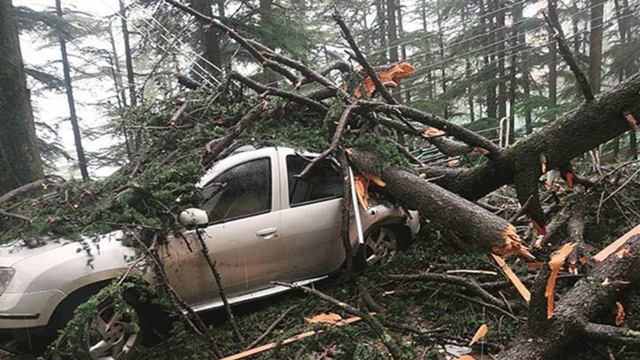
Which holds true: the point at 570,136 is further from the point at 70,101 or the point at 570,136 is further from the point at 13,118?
the point at 70,101

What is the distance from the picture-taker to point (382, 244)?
491 cm

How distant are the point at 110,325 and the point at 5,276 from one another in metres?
0.83

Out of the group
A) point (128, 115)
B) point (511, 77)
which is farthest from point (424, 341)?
point (511, 77)

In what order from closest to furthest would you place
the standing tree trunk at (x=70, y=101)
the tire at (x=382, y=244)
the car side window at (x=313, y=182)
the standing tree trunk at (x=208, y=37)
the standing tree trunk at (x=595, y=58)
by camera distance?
the car side window at (x=313, y=182)
the tire at (x=382, y=244)
the standing tree trunk at (x=208, y=37)
the standing tree trunk at (x=595, y=58)
the standing tree trunk at (x=70, y=101)

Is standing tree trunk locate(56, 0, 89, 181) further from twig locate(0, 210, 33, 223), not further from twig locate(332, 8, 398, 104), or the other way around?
twig locate(332, 8, 398, 104)

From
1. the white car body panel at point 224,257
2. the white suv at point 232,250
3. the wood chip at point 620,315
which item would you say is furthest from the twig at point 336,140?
the wood chip at point 620,315

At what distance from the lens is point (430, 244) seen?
16.3ft

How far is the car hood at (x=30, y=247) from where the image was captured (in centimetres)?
304

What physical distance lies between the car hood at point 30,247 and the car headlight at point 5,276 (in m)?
0.05

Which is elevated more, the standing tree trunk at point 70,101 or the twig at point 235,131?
the standing tree trunk at point 70,101

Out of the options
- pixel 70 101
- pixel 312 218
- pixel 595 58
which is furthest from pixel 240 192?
pixel 70 101

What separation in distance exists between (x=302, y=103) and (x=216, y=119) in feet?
3.88

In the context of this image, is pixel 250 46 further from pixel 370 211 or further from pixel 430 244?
pixel 430 244

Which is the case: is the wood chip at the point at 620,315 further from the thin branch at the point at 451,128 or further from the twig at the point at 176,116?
the twig at the point at 176,116
